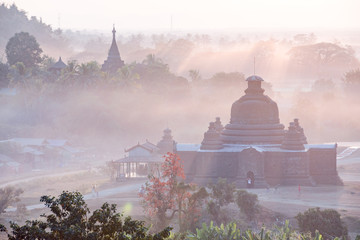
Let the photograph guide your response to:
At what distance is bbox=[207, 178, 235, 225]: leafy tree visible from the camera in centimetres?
4562

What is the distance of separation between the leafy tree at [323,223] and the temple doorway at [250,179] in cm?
1450

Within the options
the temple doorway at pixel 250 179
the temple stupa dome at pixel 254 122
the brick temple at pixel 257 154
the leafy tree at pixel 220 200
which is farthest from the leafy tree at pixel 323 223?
the temple stupa dome at pixel 254 122

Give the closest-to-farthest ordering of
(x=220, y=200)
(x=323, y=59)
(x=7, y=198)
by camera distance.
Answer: (x=220, y=200)
(x=7, y=198)
(x=323, y=59)

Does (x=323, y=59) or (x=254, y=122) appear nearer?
(x=254, y=122)

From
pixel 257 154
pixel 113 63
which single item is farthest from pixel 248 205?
pixel 113 63

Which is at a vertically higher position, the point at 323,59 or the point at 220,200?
the point at 323,59

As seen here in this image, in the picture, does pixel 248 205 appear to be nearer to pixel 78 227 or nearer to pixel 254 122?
pixel 254 122

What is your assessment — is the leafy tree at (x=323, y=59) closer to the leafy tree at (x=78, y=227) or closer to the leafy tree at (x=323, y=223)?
the leafy tree at (x=323, y=223)

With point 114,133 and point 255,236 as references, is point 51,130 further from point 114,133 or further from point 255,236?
point 255,236

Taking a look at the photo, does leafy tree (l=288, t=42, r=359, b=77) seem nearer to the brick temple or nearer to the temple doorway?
the brick temple

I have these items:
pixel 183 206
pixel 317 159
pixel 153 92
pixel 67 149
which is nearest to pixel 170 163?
pixel 183 206

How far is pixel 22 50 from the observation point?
4646 inches

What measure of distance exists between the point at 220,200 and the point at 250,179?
35.8ft

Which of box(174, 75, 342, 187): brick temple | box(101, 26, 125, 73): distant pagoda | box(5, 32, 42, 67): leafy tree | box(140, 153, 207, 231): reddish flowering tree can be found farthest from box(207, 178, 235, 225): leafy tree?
box(5, 32, 42, 67): leafy tree
